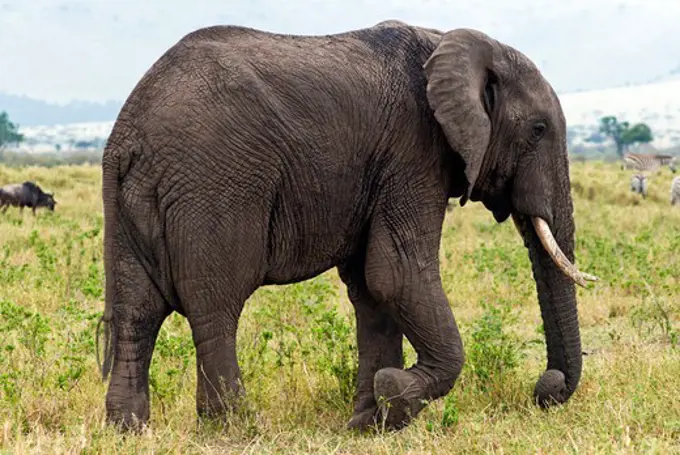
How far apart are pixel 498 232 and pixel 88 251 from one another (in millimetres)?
7191

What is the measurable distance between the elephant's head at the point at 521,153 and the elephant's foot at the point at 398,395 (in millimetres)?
966

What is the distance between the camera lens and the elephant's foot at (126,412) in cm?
509

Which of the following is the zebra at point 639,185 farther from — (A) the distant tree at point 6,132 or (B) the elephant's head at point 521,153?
(A) the distant tree at point 6,132

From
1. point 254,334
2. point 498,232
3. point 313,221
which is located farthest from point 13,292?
point 498,232

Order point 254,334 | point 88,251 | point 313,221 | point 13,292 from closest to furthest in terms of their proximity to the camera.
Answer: point 313,221
point 254,334
point 13,292
point 88,251

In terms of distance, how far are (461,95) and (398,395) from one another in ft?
5.64

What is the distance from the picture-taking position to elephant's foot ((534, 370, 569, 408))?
5.88m

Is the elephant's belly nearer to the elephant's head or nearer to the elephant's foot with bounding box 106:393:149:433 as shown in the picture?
the elephant's head

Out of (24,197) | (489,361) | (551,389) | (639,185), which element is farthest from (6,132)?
(551,389)

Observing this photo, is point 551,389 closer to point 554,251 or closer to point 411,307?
point 554,251

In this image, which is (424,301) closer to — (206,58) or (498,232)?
Answer: (206,58)

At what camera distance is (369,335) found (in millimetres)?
6109

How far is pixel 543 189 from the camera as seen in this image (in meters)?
5.83

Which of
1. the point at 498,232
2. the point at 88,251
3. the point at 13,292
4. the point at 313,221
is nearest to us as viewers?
the point at 313,221
